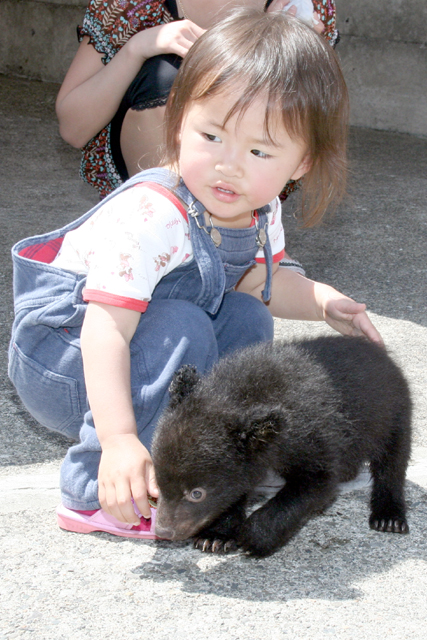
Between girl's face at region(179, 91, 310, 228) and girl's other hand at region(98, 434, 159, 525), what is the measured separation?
2.36 feet

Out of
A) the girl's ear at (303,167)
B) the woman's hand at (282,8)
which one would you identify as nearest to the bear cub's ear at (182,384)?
the girl's ear at (303,167)

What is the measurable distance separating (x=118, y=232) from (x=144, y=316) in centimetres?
26

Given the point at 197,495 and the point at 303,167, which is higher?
the point at 303,167

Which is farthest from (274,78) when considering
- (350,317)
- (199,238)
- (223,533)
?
(223,533)

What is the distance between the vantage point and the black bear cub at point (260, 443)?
68.6 inches

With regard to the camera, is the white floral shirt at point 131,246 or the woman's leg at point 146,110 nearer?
the white floral shirt at point 131,246

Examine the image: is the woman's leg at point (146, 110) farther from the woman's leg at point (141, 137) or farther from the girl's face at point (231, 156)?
the girl's face at point (231, 156)

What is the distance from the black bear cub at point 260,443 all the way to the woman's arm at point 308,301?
15.8 inches

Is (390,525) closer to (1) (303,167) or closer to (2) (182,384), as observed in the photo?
(2) (182,384)

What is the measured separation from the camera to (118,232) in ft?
6.27

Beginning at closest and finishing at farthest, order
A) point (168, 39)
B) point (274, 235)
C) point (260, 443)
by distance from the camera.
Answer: point (260, 443) < point (274, 235) < point (168, 39)

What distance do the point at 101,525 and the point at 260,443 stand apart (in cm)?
48

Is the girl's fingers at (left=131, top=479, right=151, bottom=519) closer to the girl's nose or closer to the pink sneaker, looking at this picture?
the pink sneaker

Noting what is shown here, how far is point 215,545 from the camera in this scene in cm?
183
